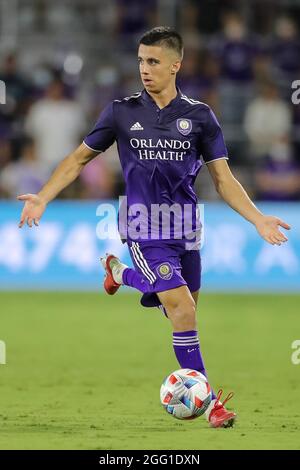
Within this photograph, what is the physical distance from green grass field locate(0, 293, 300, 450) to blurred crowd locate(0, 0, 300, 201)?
2.40 metres

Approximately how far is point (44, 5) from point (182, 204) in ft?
39.1

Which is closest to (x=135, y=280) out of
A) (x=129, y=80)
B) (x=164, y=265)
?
(x=164, y=265)

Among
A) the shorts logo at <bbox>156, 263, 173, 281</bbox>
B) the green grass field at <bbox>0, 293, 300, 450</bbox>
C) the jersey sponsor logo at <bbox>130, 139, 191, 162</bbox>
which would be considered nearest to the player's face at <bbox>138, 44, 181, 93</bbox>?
the jersey sponsor logo at <bbox>130, 139, 191, 162</bbox>

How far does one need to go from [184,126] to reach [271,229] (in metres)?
0.96

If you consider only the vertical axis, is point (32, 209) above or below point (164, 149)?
below

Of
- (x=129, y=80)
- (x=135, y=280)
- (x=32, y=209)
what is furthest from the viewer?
(x=129, y=80)

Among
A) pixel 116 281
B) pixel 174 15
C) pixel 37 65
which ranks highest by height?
pixel 174 15

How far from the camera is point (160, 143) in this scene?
7.48 m

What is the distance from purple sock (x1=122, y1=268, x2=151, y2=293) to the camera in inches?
293

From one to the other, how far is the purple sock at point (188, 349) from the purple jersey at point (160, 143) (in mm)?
684

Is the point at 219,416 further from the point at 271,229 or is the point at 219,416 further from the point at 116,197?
the point at 116,197

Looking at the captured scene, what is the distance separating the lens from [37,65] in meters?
17.5

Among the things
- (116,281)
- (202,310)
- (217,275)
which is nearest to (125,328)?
(202,310)
